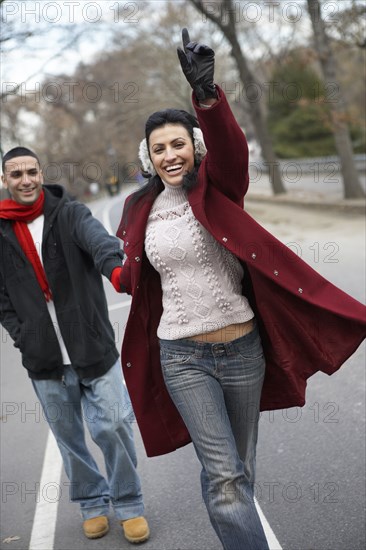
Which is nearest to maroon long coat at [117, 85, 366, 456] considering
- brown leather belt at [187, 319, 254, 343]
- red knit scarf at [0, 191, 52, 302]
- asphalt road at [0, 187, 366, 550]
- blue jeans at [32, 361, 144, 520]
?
brown leather belt at [187, 319, 254, 343]

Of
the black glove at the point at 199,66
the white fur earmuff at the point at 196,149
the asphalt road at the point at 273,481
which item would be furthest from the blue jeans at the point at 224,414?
the black glove at the point at 199,66

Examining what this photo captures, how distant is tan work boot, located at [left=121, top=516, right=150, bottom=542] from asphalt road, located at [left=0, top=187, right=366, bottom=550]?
0.05 m

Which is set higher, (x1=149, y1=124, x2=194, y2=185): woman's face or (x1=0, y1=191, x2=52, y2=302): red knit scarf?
(x1=149, y1=124, x2=194, y2=185): woman's face

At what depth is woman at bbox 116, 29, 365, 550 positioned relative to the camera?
3080 mm

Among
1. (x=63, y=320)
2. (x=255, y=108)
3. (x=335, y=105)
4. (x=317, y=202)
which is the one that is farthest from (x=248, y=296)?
(x=255, y=108)

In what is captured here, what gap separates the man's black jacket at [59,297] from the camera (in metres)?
4.12

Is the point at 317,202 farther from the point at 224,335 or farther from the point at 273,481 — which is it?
the point at 224,335

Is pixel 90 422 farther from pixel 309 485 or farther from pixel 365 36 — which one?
pixel 365 36

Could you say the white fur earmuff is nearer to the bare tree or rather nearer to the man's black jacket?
the man's black jacket

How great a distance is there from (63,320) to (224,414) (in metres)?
Answer: 1.30

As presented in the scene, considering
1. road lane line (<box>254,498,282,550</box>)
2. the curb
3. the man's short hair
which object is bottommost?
the curb

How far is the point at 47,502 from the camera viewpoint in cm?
498

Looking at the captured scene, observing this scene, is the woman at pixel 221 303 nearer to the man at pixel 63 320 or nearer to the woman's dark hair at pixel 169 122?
the woman's dark hair at pixel 169 122

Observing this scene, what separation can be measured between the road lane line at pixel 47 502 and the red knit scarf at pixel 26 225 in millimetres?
1431
